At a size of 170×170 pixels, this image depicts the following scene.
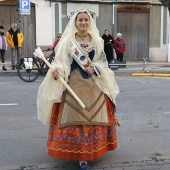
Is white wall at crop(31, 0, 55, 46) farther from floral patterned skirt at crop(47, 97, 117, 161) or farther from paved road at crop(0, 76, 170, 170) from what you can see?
floral patterned skirt at crop(47, 97, 117, 161)

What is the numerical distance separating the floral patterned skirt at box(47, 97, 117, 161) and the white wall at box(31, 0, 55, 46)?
15.7 metres

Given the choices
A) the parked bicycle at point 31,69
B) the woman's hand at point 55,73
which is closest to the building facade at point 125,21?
the parked bicycle at point 31,69

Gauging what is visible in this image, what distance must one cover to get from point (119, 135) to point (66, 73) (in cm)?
207

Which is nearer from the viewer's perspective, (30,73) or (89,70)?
(89,70)

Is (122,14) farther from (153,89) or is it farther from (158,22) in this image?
(153,89)

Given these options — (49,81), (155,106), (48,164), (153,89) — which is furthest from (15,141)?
(153,89)

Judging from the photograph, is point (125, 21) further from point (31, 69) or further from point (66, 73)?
point (66, 73)

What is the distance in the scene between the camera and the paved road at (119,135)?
173 inches

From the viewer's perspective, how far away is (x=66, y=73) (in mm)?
3990

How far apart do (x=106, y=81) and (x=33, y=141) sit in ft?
5.89

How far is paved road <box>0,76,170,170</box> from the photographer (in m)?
4.40

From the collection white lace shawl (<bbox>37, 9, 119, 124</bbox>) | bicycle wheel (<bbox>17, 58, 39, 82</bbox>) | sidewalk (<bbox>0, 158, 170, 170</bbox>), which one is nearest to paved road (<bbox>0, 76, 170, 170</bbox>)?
sidewalk (<bbox>0, 158, 170, 170</bbox>)

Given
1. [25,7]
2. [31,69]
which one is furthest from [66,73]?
[25,7]

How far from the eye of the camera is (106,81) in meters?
4.15
